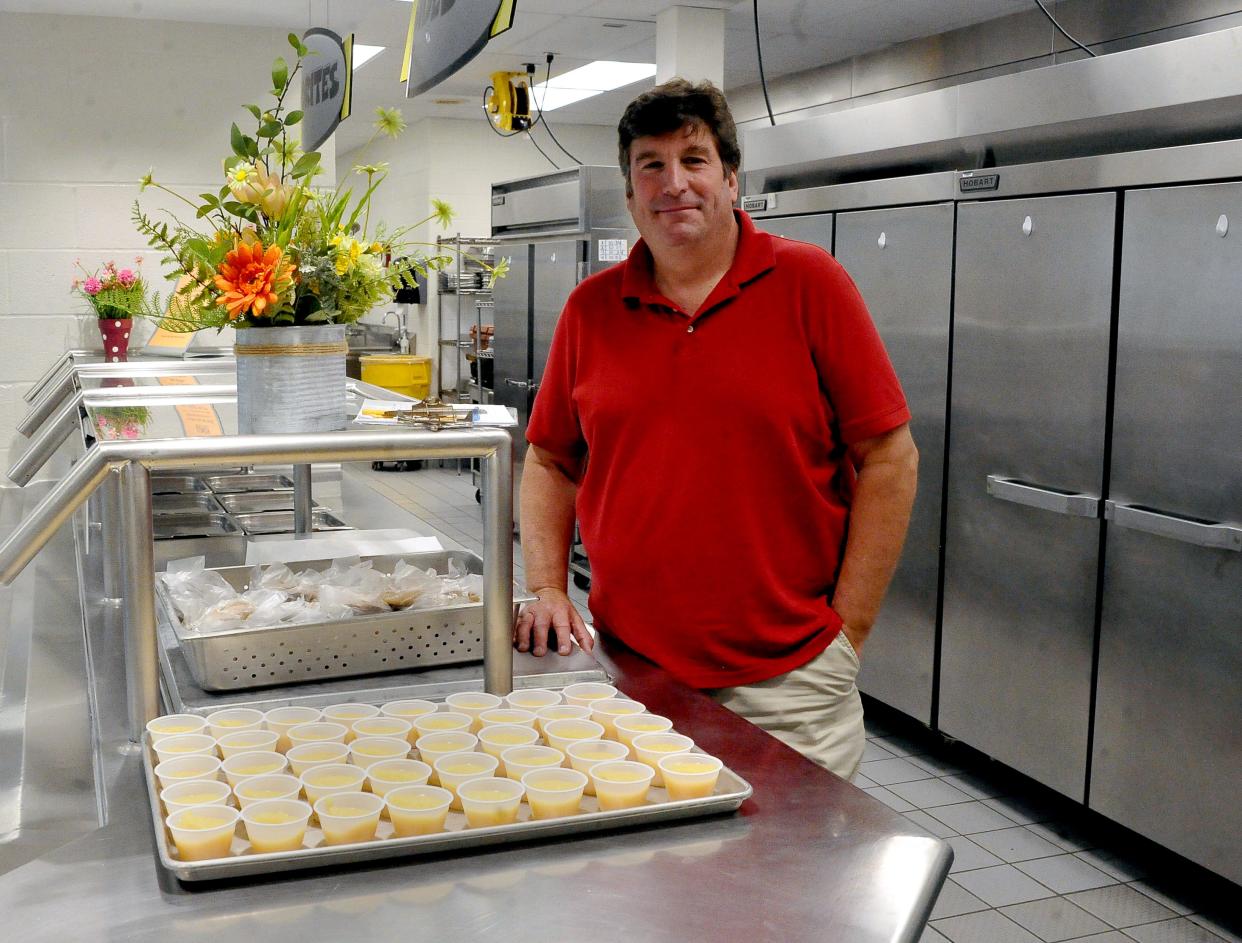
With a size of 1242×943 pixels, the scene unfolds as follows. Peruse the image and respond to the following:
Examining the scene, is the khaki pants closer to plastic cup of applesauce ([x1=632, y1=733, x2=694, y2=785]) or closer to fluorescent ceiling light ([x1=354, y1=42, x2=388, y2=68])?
plastic cup of applesauce ([x1=632, y1=733, x2=694, y2=785])

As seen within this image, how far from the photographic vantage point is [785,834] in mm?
1238

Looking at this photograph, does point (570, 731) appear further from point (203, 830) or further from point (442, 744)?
point (203, 830)

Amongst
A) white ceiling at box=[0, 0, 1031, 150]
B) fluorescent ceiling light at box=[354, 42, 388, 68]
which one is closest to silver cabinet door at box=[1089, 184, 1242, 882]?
white ceiling at box=[0, 0, 1031, 150]

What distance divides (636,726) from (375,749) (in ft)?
1.04

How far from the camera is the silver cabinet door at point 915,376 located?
3996 mm

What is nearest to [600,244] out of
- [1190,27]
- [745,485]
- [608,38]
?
[608,38]

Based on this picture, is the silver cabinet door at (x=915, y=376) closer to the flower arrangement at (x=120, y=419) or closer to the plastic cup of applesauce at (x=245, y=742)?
the flower arrangement at (x=120, y=419)

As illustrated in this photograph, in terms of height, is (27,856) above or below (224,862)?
below

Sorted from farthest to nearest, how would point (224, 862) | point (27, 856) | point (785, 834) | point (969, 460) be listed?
point (969, 460) < point (27, 856) < point (785, 834) < point (224, 862)

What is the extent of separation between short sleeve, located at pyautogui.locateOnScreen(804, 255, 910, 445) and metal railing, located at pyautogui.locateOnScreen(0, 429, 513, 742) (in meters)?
0.65

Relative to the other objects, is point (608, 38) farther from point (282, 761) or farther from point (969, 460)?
point (282, 761)

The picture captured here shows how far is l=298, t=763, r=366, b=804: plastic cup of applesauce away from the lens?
3.94 ft

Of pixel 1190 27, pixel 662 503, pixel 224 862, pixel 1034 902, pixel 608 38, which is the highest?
pixel 608 38

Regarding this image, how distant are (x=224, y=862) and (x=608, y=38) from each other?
7.27 metres
